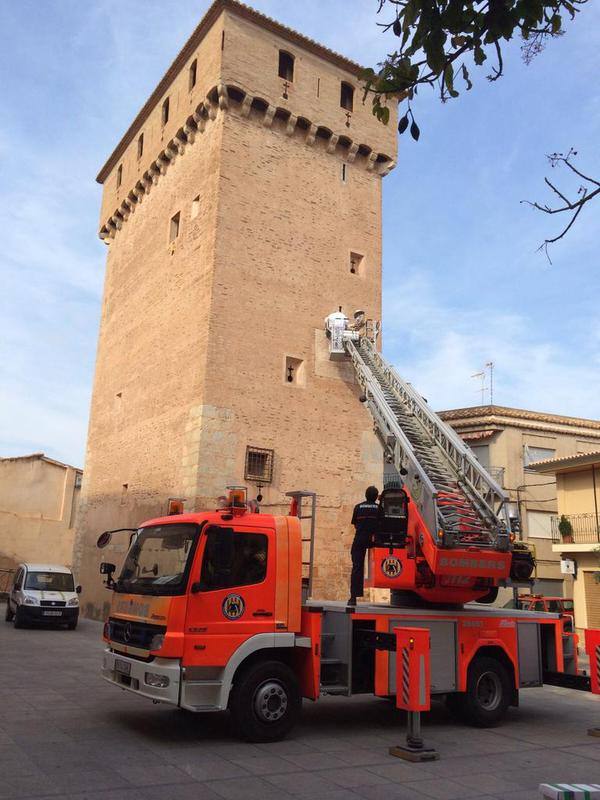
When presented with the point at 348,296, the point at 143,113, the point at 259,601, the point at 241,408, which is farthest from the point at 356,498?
the point at 143,113

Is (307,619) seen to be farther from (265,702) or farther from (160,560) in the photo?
(160,560)

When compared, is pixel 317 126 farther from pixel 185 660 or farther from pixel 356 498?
pixel 185 660

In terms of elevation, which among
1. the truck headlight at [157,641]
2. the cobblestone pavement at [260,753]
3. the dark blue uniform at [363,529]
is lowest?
the cobblestone pavement at [260,753]

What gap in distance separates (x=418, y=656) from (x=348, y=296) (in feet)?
52.6

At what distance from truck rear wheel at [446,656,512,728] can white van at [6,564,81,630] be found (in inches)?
520

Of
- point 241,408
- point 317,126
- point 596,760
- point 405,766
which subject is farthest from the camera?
point 317,126

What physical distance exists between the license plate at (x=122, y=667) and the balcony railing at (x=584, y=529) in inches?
756

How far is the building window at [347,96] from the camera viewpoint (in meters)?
24.0

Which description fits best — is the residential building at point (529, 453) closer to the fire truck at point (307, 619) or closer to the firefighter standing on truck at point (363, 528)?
the fire truck at point (307, 619)

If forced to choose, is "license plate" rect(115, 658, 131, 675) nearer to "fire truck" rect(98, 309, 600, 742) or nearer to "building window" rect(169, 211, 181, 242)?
"fire truck" rect(98, 309, 600, 742)

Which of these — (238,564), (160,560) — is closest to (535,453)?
(238,564)

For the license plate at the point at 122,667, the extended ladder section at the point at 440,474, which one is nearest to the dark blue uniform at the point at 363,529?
the extended ladder section at the point at 440,474

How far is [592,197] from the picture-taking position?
471cm

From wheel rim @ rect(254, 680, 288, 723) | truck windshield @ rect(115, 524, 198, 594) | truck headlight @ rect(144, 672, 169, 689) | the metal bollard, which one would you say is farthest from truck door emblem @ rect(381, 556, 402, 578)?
truck headlight @ rect(144, 672, 169, 689)
